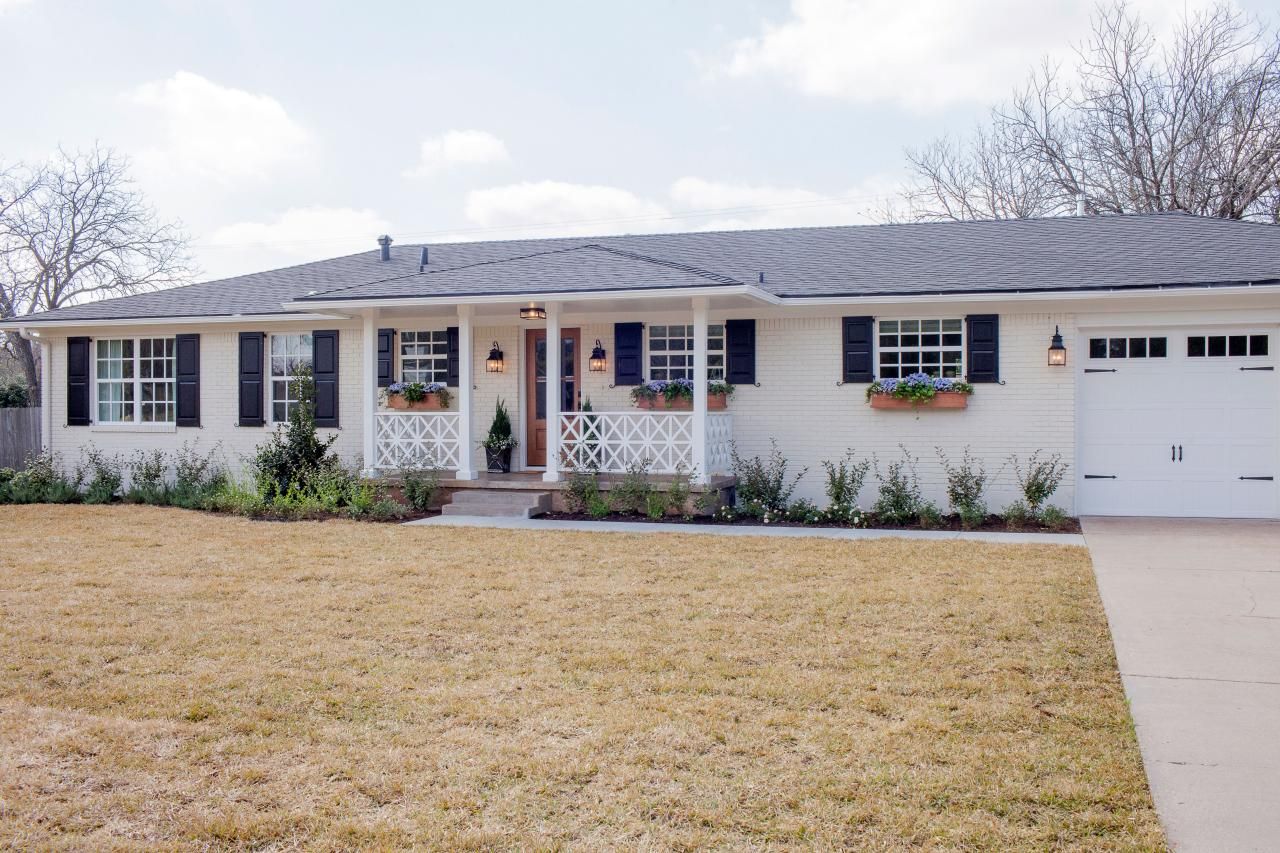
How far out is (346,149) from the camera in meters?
18.2

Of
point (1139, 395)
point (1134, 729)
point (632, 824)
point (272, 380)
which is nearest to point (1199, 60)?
point (1139, 395)

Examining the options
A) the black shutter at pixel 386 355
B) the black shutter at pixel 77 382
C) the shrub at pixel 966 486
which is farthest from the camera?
the black shutter at pixel 77 382

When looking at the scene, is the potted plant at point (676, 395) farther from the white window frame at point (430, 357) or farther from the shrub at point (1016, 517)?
the shrub at point (1016, 517)

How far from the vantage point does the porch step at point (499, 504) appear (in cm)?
1242

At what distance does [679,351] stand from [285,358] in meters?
6.13

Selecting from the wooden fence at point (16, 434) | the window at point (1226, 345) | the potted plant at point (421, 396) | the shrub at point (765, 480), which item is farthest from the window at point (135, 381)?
the window at point (1226, 345)

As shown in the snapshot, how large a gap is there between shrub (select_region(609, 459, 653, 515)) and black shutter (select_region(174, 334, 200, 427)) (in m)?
7.25

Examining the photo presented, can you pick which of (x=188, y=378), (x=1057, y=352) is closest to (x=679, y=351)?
(x=1057, y=352)

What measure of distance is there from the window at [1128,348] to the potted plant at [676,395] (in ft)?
14.7

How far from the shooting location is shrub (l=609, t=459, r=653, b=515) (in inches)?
482

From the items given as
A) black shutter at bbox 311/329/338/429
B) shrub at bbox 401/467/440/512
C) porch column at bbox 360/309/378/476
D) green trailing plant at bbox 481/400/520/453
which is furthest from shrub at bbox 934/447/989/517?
black shutter at bbox 311/329/338/429

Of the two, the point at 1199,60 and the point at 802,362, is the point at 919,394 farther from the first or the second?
the point at 1199,60

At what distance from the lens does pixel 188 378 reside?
1553cm

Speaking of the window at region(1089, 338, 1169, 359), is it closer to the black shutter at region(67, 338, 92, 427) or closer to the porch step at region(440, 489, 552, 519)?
the porch step at region(440, 489, 552, 519)
